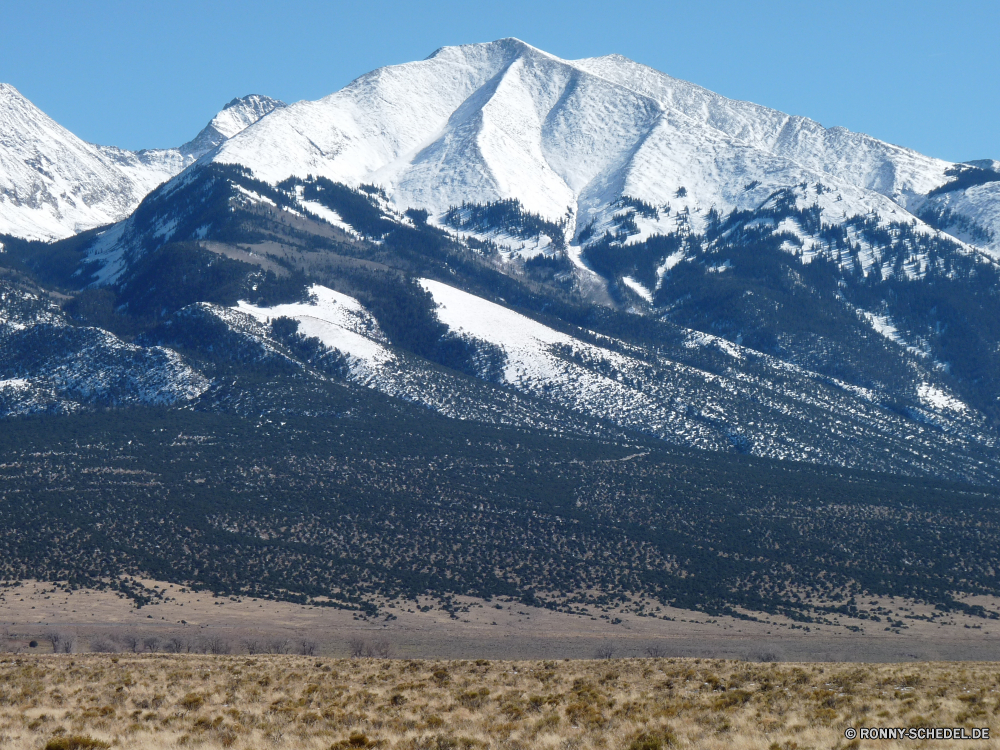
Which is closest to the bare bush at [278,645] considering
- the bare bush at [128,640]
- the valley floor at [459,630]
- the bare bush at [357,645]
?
the valley floor at [459,630]

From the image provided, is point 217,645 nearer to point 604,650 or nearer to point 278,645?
point 278,645

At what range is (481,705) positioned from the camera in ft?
140

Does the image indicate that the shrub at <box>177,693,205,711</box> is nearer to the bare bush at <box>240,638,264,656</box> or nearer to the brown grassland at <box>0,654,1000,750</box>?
the brown grassland at <box>0,654,1000,750</box>

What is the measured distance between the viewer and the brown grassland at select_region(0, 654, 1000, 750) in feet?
116

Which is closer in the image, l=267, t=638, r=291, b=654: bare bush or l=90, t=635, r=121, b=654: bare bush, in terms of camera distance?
l=90, t=635, r=121, b=654: bare bush

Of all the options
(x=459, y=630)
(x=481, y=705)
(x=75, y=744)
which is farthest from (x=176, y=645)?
(x=75, y=744)

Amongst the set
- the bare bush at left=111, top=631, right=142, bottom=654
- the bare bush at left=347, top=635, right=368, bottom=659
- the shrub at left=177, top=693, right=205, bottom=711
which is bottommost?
the bare bush at left=111, top=631, right=142, bottom=654

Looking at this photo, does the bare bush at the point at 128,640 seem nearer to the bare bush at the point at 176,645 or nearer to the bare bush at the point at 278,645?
the bare bush at the point at 176,645

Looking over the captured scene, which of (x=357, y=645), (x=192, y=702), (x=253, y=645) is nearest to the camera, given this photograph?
(x=192, y=702)

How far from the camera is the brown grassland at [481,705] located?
35344 millimetres

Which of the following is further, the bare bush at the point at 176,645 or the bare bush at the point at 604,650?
the bare bush at the point at 604,650

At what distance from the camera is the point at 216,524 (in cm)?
13950

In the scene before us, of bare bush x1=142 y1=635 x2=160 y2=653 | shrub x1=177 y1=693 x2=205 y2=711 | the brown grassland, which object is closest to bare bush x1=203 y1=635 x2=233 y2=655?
bare bush x1=142 y1=635 x2=160 y2=653

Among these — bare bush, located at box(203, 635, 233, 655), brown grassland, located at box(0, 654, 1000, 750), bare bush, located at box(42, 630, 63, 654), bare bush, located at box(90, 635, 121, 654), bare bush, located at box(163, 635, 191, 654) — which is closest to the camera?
brown grassland, located at box(0, 654, 1000, 750)
